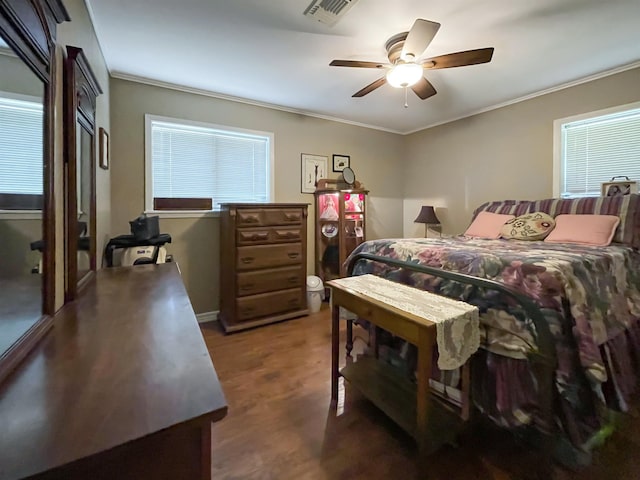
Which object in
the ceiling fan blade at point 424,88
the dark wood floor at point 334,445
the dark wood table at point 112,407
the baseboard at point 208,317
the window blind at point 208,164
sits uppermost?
the ceiling fan blade at point 424,88

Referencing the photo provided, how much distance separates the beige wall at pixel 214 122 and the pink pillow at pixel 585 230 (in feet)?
7.80

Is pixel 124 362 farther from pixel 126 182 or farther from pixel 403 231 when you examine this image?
pixel 403 231

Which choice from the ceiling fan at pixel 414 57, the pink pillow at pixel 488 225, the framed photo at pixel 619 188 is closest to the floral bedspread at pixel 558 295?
the pink pillow at pixel 488 225

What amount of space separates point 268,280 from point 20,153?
7.76 ft

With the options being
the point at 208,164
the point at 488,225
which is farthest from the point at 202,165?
the point at 488,225

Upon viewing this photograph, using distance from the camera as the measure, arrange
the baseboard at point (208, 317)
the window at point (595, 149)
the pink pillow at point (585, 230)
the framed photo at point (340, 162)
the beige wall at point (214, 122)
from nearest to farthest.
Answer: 1. the pink pillow at point (585, 230)
2. the window at point (595, 149)
3. the beige wall at point (214, 122)
4. the baseboard at point (208, 317)
5. the framed photo at point (340, 162)

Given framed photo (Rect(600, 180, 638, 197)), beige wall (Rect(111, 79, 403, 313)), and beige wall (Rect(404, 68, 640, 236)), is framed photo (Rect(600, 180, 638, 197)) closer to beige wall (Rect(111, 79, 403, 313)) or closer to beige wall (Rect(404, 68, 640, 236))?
beige wall (Rect(404, 68, 640, 236))

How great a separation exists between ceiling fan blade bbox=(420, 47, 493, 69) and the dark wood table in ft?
7.15

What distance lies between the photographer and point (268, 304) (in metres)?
3.07

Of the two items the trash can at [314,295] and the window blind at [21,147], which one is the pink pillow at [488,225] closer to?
the trash can at [314,295]

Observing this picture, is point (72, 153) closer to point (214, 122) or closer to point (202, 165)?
point (202, 165)

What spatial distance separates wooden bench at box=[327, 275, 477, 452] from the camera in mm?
1286

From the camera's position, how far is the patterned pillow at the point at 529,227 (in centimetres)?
258

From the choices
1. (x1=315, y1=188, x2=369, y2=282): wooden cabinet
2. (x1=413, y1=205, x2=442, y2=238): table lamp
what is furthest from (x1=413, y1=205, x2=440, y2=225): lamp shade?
(x1=315, y1=188, x2=369, y2=282): wooden cabinet
